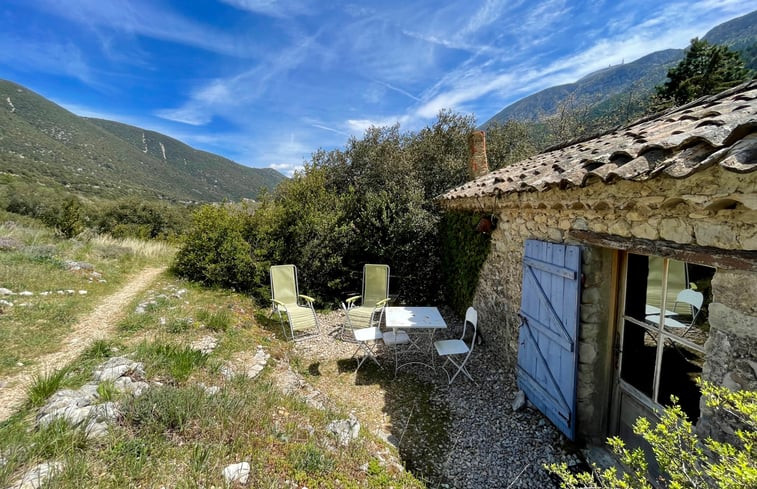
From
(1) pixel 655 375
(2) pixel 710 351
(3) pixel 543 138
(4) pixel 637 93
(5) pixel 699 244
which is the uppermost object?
(4) pixel 637 93

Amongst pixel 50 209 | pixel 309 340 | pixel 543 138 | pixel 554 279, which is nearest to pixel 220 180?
pixel 50 209

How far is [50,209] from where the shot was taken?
1717cm

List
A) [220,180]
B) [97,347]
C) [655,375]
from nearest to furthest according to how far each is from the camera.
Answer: [655,375] → [97,347] → [220,180]

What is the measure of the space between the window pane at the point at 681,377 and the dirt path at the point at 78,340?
5715mm

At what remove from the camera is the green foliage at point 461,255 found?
235 inches

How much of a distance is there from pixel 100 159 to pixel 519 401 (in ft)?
175

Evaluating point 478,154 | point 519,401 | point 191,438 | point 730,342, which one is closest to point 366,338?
point 519,401

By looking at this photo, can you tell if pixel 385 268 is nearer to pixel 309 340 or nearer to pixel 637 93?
pixel 309 340

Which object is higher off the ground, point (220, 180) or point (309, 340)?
point (220, 180)

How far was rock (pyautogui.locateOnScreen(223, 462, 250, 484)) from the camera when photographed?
7.13ft

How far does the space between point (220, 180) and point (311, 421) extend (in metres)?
60.3

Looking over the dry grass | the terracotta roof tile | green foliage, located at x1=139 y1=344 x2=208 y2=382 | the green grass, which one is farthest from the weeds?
the dry grass

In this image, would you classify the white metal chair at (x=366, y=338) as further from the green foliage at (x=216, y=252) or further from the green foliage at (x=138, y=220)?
the green foliage at (x=138, y=220)

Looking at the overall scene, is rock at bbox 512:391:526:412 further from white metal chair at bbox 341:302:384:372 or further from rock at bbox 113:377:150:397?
rock at bbox 113:377:150:397
